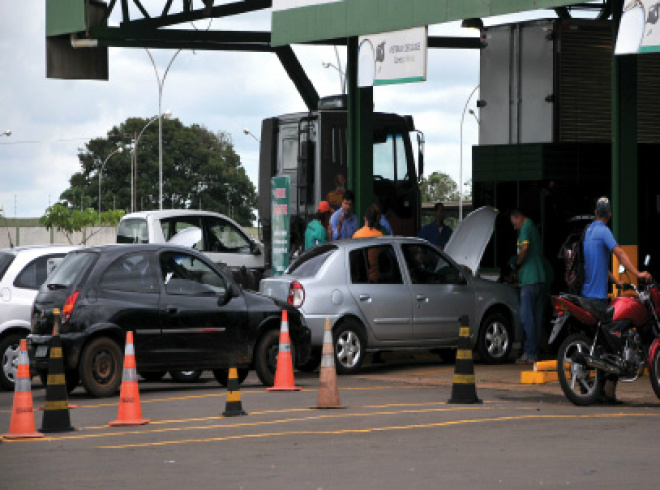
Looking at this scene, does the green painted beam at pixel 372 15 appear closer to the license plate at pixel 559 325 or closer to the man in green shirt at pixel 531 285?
the man in green shirt at pixel 531 285

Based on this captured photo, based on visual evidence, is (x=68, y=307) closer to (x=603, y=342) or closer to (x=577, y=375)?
(x=577, y=375)

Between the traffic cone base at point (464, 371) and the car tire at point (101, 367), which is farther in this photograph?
the car tire at point (101, 367)

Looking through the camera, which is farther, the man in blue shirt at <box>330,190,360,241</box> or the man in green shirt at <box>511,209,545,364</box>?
the man in blue shirt at <box>330,190,360,241</box>

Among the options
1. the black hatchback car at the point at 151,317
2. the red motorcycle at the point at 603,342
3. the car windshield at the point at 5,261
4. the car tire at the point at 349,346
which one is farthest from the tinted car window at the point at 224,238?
the red motorcycle at the point at 603,342

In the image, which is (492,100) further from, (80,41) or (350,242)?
(80,41)

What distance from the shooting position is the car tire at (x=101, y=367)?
1661 centimetres

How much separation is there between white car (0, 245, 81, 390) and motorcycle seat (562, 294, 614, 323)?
22.4 ft

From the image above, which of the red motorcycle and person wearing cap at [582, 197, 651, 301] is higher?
person wearing cap at [582, 197, 651, 301]

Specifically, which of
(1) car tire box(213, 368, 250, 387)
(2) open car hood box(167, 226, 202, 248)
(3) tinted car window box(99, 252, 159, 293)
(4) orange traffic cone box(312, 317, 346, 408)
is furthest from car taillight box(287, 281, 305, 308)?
(2) open car hood box(167, 226, 202, 248)

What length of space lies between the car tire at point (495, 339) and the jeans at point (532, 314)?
797 mm

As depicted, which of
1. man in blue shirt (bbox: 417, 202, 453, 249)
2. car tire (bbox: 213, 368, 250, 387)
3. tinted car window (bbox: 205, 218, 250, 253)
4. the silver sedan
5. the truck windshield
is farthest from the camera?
the truck windshield

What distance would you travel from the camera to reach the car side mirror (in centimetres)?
1770

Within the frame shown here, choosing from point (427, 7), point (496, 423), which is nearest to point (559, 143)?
point (427, 7)

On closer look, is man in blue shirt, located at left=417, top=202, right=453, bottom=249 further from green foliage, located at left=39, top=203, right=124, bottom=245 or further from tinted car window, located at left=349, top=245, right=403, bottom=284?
green foliage, located at left=39, top=203, right=124, bottom=245
